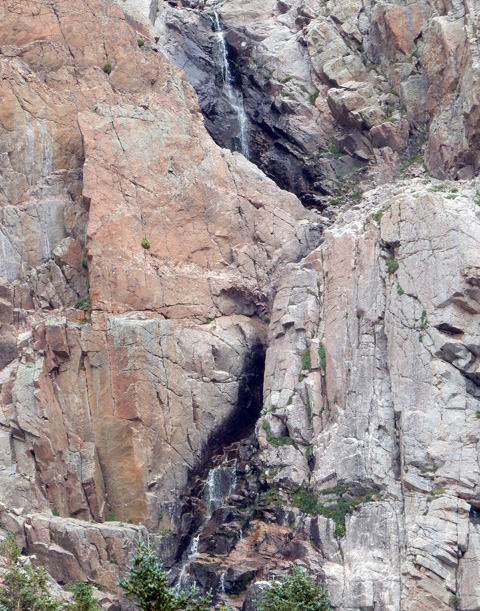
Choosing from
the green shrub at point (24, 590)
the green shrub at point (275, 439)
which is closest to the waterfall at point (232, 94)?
the green shrub at point (275, 439)

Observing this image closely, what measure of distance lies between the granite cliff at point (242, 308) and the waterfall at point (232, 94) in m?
0.21

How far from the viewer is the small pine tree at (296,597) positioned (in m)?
33.5

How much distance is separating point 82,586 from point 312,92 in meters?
35.9

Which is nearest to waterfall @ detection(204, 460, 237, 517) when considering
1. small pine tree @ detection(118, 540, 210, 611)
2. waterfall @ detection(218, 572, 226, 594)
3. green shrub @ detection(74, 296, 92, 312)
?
waterfall @ detection(218, 572, 226, 594)

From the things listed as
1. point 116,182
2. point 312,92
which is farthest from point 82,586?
point 312,92

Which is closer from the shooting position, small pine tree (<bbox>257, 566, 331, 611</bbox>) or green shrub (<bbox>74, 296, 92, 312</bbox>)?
small pine tree (<bbox>257, 566, 331, 611</bbox>)

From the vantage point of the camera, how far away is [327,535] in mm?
40438

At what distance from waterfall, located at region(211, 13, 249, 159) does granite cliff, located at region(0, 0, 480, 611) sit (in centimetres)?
21

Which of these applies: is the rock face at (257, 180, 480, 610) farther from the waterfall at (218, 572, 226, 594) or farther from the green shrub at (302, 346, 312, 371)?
the waterfall at (218, 572, 226, 594)

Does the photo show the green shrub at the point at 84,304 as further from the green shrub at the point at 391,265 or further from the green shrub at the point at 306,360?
the green shrub at the point at 391,265

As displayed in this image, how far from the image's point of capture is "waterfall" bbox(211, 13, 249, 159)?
59.9m

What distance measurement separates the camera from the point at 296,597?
34094 millimetres

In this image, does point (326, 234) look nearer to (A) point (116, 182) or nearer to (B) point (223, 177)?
(B) point (223, 177)

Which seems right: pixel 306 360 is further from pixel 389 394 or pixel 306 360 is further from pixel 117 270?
pixel 117 270
